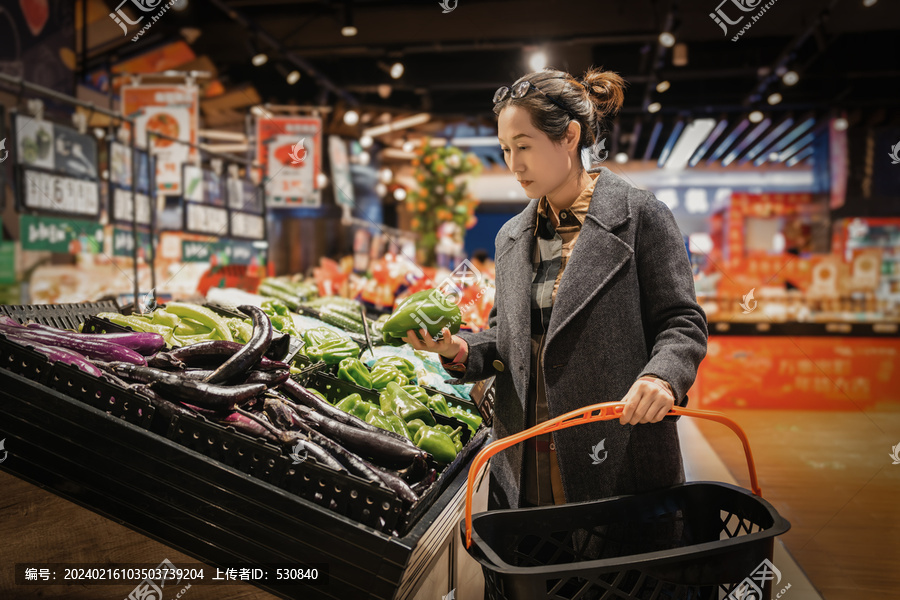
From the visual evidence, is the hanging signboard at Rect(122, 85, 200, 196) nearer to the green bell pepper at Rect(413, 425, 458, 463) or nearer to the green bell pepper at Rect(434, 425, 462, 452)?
the green bell pepper at Rect(434, 425, 462, 452)

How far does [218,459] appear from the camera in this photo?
1257 mm

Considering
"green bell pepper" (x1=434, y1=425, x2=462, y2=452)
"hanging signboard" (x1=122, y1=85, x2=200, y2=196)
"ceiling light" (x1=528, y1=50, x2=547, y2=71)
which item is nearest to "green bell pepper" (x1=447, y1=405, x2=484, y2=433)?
"green bell pepper" (x1=434, y1=425, x2=462, y2=452)

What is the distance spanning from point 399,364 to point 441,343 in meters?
0.81

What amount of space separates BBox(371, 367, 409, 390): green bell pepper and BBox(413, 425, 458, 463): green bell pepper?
473mm

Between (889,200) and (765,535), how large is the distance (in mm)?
6778

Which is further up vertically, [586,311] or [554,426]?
[586,311]

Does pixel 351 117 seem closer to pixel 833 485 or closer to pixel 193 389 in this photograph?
pixel 833 485

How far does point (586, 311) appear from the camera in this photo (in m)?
1.38

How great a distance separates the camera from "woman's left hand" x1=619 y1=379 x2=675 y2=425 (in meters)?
1.15

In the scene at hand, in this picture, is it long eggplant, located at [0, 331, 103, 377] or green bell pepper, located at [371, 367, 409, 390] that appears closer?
long eggplant, located at [0, 331, 103, 377]

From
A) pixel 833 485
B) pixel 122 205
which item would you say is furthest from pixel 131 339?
pixel 833 485

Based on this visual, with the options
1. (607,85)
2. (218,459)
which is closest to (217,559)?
(218,459)

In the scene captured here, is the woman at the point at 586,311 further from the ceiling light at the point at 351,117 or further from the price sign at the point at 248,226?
the ceiling light at the point at 351,117

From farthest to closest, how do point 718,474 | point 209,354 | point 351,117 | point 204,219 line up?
1. point 351,117
2. point 204,219
3. point 718,474
4. point 209,354
